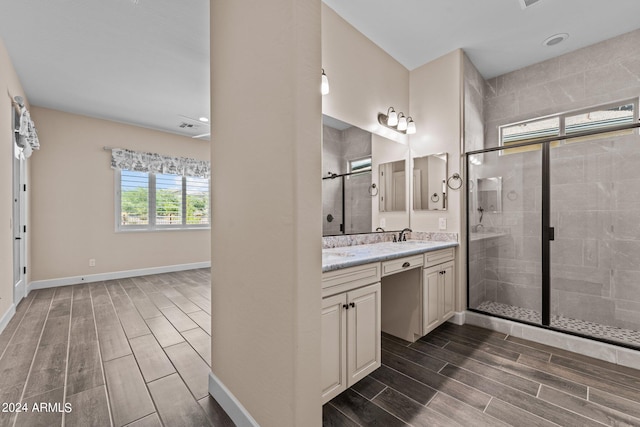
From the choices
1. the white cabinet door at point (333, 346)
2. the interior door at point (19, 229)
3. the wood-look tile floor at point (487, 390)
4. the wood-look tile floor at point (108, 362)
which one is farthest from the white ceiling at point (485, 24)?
the interior door at point (19, 229)

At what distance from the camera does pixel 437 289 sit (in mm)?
2516

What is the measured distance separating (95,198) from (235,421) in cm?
478

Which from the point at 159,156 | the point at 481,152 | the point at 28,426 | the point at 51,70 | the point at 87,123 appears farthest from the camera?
the point at 159,156

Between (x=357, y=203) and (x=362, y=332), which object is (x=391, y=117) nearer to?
(x=357, y=203)

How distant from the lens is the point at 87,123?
4473 mm

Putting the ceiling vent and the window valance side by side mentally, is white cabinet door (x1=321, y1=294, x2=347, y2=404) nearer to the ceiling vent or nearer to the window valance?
the ceiling vent

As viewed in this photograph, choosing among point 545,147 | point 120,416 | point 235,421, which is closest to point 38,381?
point 120,416

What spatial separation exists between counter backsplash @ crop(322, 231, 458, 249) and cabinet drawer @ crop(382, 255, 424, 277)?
0.65m

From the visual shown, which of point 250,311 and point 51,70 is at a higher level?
point 51,70

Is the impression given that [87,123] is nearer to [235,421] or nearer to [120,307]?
[120,307]

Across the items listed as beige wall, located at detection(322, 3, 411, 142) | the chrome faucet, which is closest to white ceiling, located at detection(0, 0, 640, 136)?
beige wall, located at detection(322, 3, 411, 142)

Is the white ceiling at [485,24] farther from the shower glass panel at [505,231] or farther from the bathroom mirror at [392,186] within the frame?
the bathroom mirror at [392,186]

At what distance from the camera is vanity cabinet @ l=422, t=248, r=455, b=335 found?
92.4 inches

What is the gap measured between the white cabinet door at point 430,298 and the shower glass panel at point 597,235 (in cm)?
118
